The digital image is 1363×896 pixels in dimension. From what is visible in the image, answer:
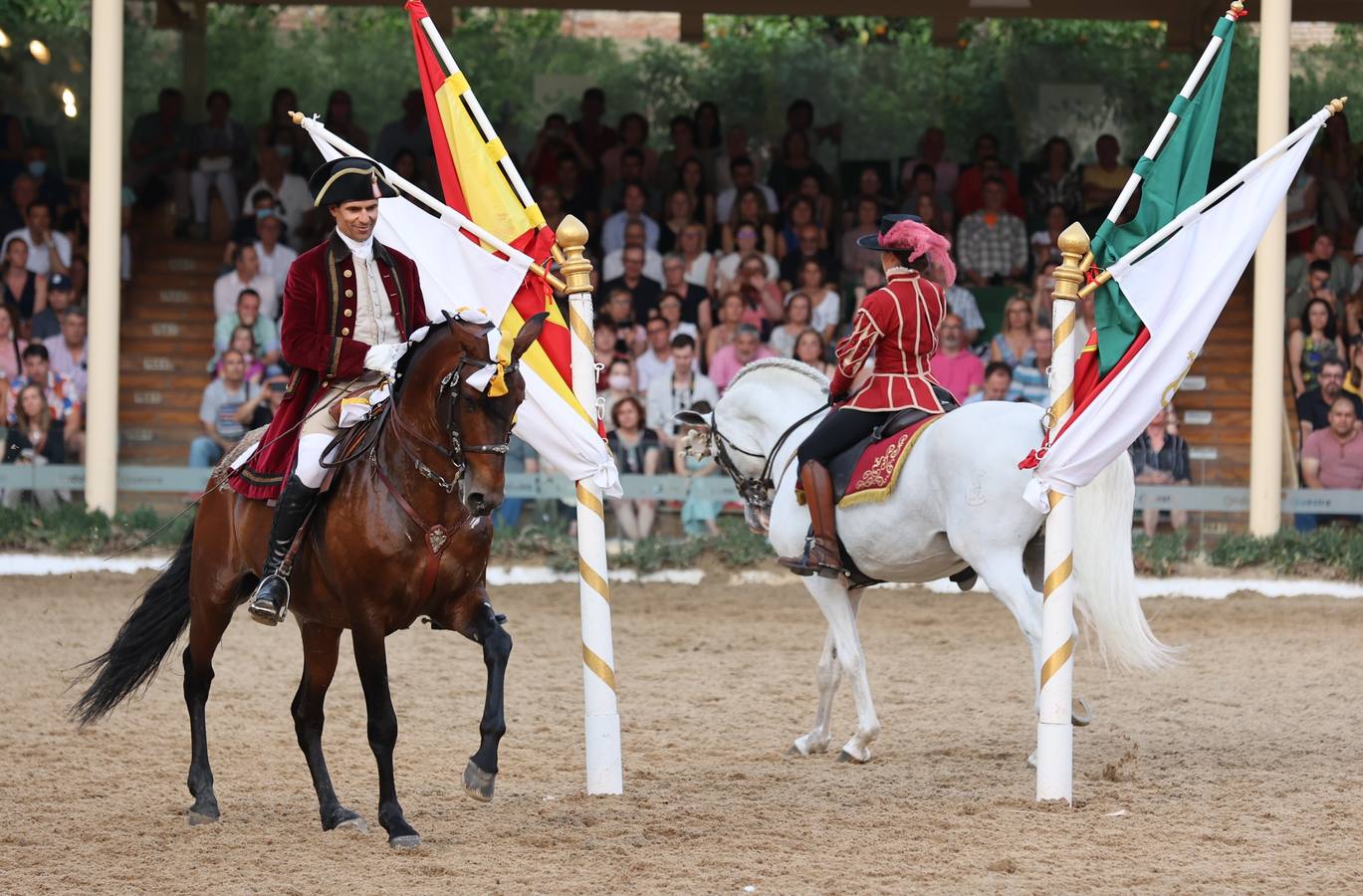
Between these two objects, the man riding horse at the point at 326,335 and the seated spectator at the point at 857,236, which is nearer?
the man riding horse at the point at 326,335

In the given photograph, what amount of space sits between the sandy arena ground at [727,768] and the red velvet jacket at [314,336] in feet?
4.94

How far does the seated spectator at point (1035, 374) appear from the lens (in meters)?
14.8

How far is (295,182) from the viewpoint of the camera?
1875 centimetres

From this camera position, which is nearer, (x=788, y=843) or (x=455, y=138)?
(x=788, y=843)

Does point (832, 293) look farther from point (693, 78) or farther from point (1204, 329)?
point (1204, 329)

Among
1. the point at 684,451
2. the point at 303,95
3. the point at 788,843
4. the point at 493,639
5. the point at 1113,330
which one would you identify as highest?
the point at 303,95

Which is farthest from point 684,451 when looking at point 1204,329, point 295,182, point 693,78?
point 693,78

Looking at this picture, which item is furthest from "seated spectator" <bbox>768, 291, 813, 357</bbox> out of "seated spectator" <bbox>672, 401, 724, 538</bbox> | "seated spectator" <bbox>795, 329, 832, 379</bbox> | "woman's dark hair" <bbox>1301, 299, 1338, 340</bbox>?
"woman's dark hair" <bbox>1301, 299, 1338, 340</bbox>

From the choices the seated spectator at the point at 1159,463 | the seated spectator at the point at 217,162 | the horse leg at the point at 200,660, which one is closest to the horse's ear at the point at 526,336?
the horse leg at the point at 200,660

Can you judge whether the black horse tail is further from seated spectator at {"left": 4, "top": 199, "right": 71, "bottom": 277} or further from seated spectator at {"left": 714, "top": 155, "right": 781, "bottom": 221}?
seated spectator at {"left": 714, "top": 155, "right": 781, "bottom": 221}

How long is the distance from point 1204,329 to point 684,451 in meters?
3.56

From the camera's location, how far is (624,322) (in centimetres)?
1619

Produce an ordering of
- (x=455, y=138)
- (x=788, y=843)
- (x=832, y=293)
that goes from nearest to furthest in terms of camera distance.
Result: (x=788, y=843), (x=455, y=138), (x=832, y=293)

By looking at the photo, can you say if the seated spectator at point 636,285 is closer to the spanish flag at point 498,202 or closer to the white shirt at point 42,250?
the white shirt at point 42,250
